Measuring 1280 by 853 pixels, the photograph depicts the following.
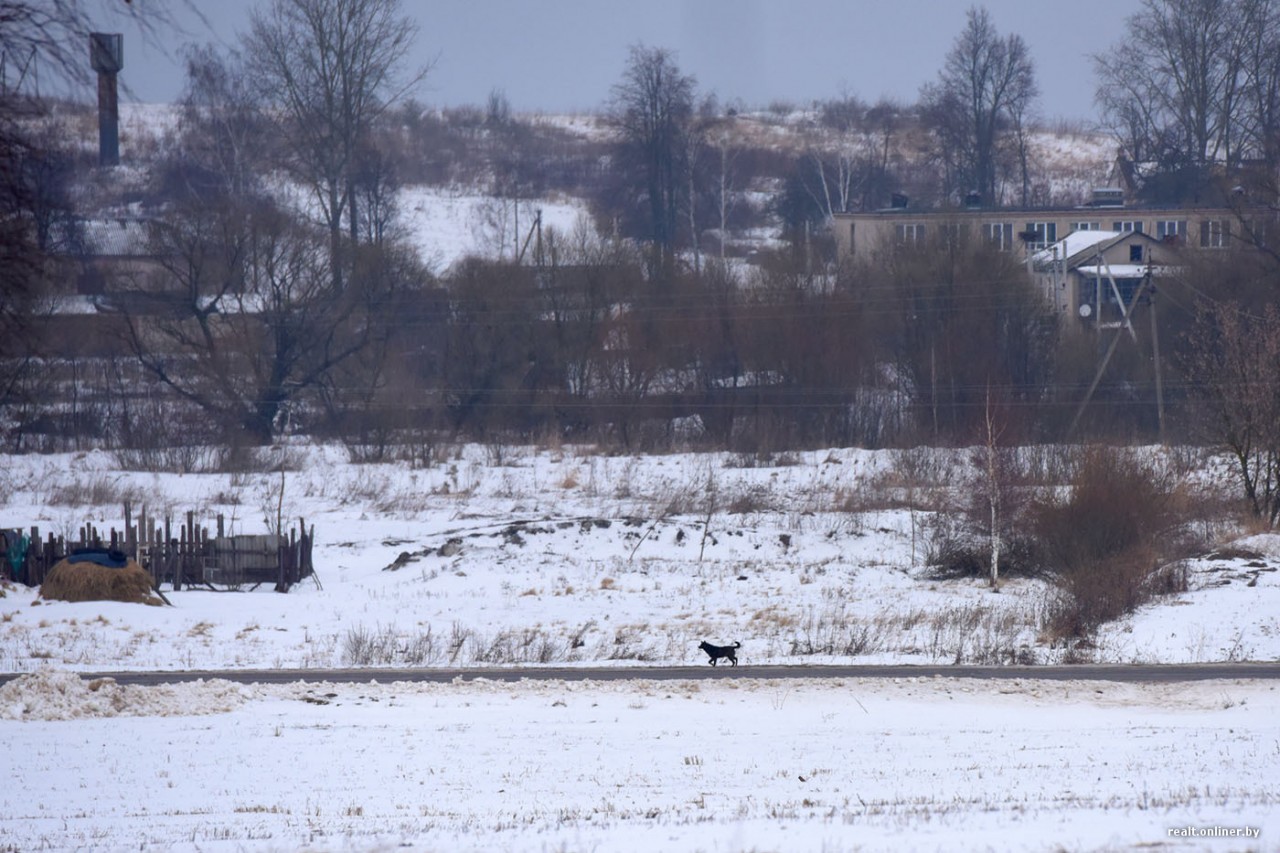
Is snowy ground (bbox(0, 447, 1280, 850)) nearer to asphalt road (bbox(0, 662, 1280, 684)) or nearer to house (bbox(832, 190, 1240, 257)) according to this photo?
asphalt road (bbox(0, 662, 1280, 684))

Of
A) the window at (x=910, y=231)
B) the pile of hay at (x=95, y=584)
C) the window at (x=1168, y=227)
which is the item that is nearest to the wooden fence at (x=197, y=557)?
the pile of hay at (x=95, y=584)

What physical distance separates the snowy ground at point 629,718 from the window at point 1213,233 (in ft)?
101

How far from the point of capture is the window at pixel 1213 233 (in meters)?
54.4

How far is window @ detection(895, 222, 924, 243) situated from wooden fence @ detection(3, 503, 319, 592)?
38.6 m

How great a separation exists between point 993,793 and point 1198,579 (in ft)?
58.7

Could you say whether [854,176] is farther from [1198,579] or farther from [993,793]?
[993,793]

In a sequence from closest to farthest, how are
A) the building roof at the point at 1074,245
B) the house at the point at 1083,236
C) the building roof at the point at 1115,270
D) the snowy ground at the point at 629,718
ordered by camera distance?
the snowy ground at the point at 629,718, the house at the point at 1083,236, the building roof at the point at 1115,270, the building roof at the point at 1074,245

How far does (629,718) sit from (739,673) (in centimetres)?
351

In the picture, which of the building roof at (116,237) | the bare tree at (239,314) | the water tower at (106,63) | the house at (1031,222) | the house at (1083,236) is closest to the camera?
the water tower at (106,63)

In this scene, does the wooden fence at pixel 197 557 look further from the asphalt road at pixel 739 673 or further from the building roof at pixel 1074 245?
the building roof at pixel 1074 245

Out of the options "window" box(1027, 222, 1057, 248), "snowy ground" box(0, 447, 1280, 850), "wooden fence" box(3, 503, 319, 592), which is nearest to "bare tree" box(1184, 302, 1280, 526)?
"snowy ground" box(0, 447, 1280, 850)

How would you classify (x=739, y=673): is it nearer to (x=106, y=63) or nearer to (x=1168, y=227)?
(x=106, y=63)

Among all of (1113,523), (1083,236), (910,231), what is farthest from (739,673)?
(1083,236)

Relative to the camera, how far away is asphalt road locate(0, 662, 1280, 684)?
1661 centimetres
